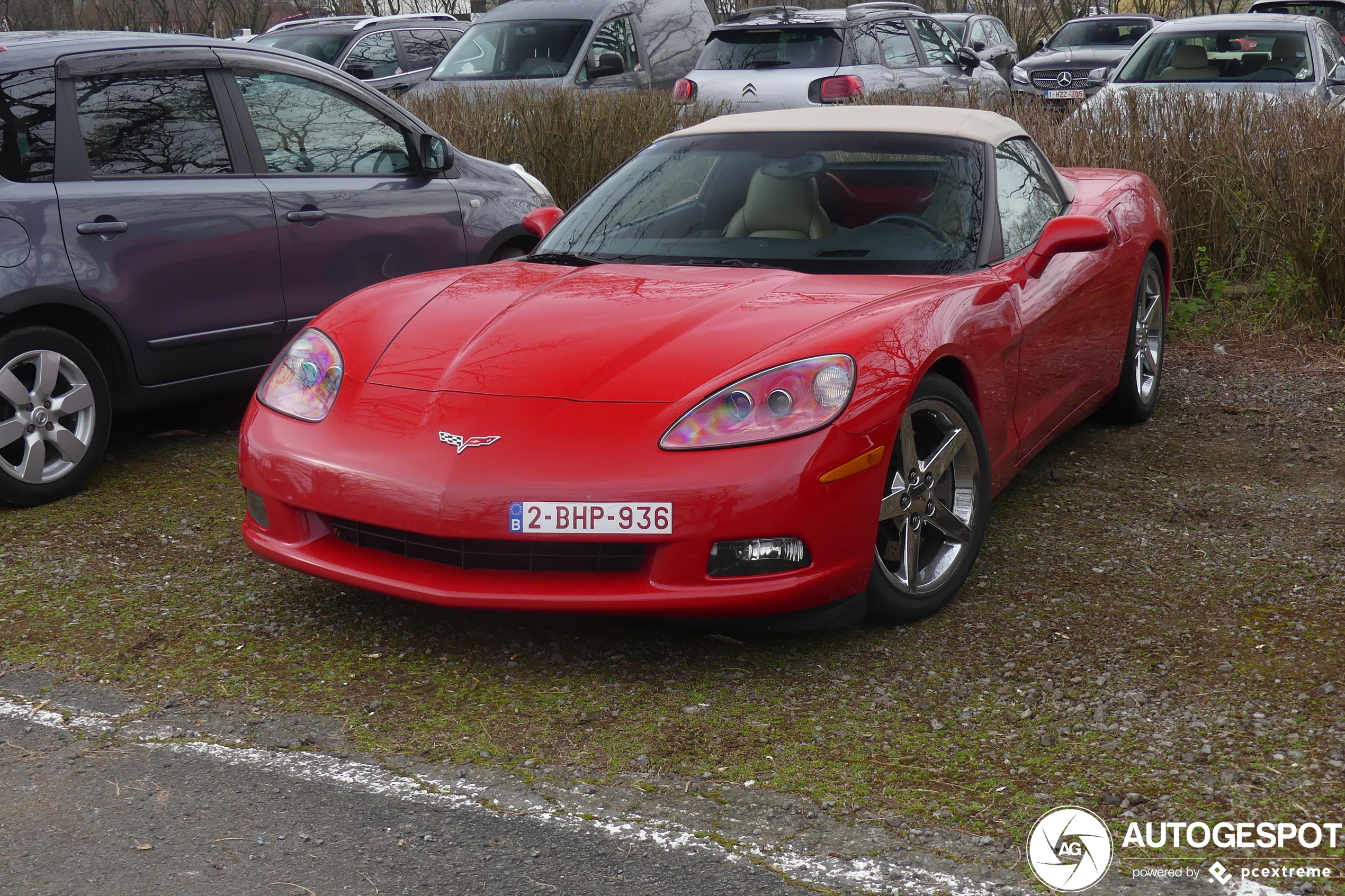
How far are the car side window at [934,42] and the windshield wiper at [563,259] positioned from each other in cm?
1064

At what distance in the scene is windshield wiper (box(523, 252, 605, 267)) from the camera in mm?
4785

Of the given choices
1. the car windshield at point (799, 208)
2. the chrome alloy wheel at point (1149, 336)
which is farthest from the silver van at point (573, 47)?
the car windshield at point (799, 208)

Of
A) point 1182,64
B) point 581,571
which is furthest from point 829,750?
point 1182,64

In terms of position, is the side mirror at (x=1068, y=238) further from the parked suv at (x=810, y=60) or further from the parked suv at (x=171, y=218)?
the parked suv at (x=810, y=60)

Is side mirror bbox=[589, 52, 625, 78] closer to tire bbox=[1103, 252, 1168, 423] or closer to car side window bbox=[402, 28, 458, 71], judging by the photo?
car side window bbox=[402, 28, 458, 71]

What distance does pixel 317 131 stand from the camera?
641 cm

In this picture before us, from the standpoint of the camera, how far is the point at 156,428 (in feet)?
20.8

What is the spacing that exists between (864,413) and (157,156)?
11.3 ft

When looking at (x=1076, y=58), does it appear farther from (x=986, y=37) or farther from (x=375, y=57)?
(x=375, y=57)

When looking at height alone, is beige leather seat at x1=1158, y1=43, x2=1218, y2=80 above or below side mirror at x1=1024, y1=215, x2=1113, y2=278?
below

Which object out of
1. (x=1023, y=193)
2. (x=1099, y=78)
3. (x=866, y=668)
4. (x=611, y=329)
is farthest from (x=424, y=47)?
(x=866, y=668)

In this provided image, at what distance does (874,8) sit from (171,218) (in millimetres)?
10378

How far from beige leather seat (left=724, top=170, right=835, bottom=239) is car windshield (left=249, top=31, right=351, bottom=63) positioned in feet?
47.2

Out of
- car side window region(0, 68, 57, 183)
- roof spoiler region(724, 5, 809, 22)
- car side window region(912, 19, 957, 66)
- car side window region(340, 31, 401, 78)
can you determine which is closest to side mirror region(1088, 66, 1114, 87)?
car side window region(912, 19, 957, 66)
